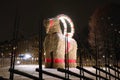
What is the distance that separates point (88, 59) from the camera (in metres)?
27.8

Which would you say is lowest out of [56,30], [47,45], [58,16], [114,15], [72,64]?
[72,64]

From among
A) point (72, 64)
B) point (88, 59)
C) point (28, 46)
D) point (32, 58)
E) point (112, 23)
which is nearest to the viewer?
point (72, 64)

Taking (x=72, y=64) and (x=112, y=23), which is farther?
(x=112, y=23)

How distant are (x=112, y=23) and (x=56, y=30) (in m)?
16.3

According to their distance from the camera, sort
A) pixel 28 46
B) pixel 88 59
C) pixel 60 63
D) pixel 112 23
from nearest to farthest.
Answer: pixel 60 63
pixel 88 59
pixel 112 23
pixel 28 46

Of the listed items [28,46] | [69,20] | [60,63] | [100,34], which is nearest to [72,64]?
[60,63]

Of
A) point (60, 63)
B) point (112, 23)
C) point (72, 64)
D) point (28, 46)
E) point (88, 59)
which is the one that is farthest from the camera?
point (28, 46)

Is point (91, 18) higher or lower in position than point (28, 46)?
higher

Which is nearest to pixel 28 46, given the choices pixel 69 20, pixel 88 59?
pixel 88 59

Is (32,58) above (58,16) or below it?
below

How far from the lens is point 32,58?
1316 inches

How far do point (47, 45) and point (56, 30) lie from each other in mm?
1605

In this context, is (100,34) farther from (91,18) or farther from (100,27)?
(91,18)

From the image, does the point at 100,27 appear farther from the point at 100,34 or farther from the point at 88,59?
the point at 88,59
